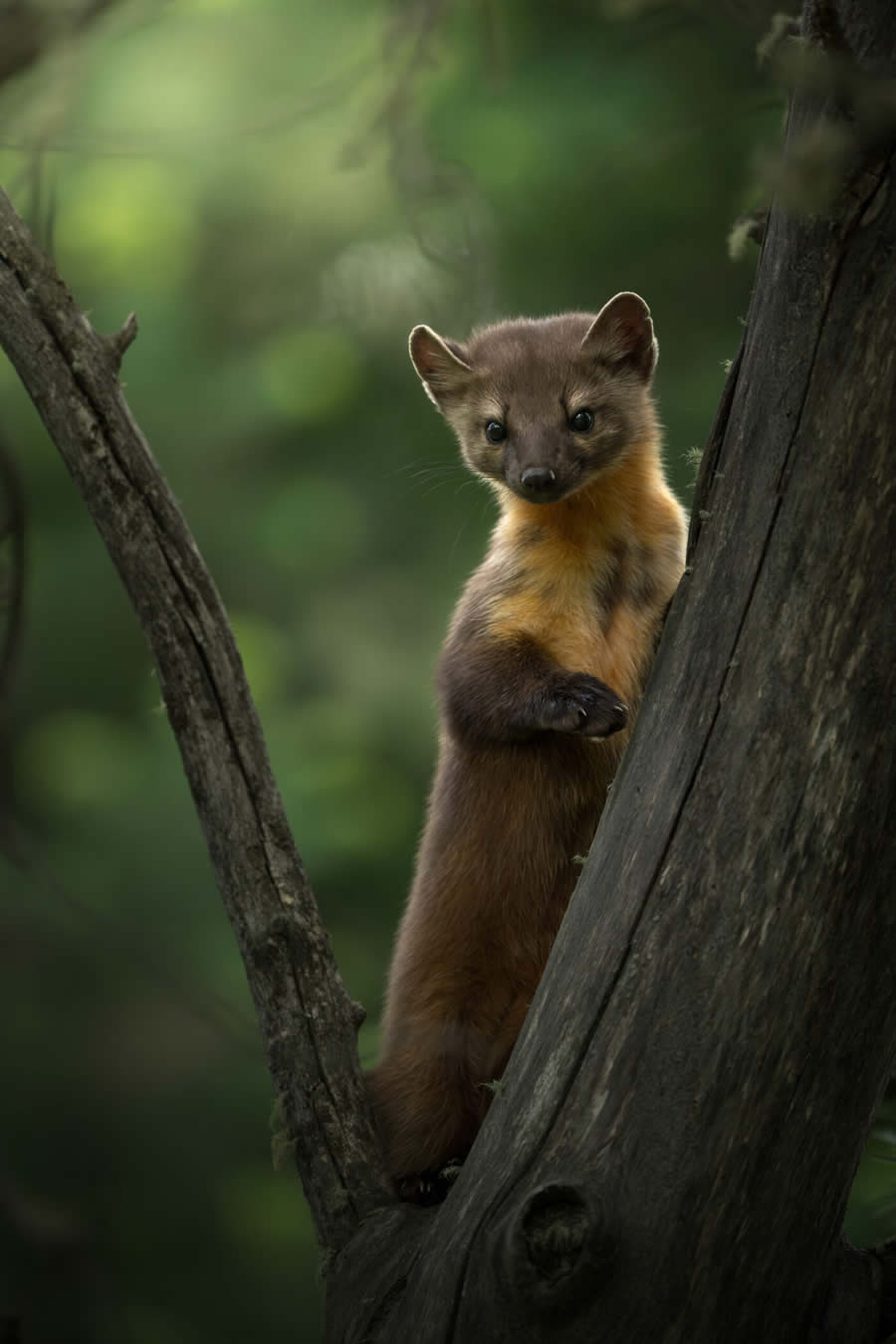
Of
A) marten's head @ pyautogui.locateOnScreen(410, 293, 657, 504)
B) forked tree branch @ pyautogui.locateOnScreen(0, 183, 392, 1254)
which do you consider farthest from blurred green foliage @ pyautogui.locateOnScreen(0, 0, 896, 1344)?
forked tree branch @ pyautogui.locateOnScreen(0, 183, 392, 1254)

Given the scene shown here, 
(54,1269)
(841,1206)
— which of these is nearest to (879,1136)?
(841,1206)

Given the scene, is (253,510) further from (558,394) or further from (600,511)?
(600,511)

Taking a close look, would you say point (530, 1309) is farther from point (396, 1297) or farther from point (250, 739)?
point (250, 739)

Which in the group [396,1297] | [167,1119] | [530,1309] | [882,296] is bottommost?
[167,1119]

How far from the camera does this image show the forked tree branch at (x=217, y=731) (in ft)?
11.2

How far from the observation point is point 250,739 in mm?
3531

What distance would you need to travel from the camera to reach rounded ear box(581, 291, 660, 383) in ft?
13.8

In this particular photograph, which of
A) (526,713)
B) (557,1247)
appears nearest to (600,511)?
(526,713)

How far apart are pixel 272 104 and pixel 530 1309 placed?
589 centimetres

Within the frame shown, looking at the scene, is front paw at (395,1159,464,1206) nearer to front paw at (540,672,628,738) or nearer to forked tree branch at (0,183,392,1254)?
forked tree branch at (0,183,392,1254)

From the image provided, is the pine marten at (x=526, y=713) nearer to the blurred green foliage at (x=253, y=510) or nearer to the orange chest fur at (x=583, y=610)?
the orange chest fur at (x=583, y=610)

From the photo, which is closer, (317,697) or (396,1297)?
(396,1297)

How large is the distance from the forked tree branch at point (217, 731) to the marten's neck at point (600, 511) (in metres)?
1.03

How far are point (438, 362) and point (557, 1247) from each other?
2.76 metres
